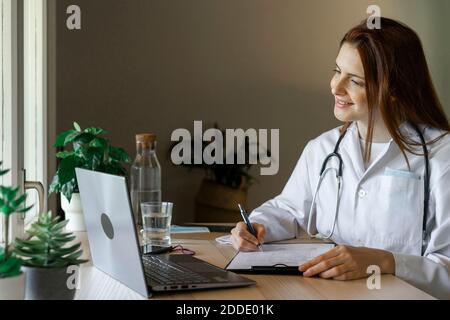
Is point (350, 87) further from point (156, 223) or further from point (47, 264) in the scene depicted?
point (47, 264)

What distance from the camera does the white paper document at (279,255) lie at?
1411 mm

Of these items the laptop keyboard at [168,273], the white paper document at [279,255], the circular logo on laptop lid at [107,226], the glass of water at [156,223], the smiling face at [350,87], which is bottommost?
the white paper document at [279,255]

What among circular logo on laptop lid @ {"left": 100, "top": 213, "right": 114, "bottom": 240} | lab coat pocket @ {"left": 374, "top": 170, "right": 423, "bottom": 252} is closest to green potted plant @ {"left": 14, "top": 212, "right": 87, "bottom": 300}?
circular logo on laptop lid @ {"left": 100, "top": 213, "right": 114, "bottom": 240}

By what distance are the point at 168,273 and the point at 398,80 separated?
0.95 m

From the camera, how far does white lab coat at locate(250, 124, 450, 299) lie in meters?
1.70

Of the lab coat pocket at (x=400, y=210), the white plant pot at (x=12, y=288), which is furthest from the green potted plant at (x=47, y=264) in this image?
the lab coat pocket at (x=400, y=210)

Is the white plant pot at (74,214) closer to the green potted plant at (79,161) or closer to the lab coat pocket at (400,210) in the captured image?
the green potted plant at (79,161)

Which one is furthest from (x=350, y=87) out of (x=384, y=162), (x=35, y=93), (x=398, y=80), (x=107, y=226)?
(x=35, y=93)

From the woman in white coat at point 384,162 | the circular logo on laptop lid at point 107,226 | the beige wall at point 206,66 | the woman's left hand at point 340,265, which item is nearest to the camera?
the circular logo on laptop lid at point 107,226

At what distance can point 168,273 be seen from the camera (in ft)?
4.17

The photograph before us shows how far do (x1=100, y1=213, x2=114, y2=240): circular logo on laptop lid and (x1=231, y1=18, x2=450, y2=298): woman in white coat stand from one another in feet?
1.61

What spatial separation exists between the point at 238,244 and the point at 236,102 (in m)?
2.85

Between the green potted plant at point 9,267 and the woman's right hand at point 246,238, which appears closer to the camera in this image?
the green potted plant at point 9,267

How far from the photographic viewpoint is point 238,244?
1631mm
